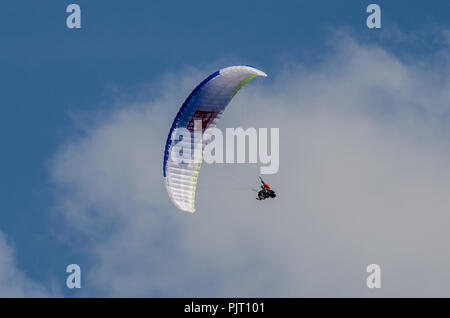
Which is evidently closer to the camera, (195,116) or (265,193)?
(195,116)

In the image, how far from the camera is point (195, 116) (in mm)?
47406

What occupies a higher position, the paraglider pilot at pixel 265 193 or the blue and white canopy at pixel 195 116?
the blue and white canopy at pixel 195 116

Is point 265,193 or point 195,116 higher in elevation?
point 195,116

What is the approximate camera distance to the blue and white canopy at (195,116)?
152ft

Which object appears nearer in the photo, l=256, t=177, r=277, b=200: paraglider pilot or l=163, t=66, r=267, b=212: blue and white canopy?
l=163, t=66, r=267, b=212: blue and white canopy

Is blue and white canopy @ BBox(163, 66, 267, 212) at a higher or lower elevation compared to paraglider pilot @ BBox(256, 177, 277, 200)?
higher

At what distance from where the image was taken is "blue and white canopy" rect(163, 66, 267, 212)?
46438mm

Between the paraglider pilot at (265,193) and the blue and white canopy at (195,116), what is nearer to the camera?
the blue and white canopy at (195,116)
